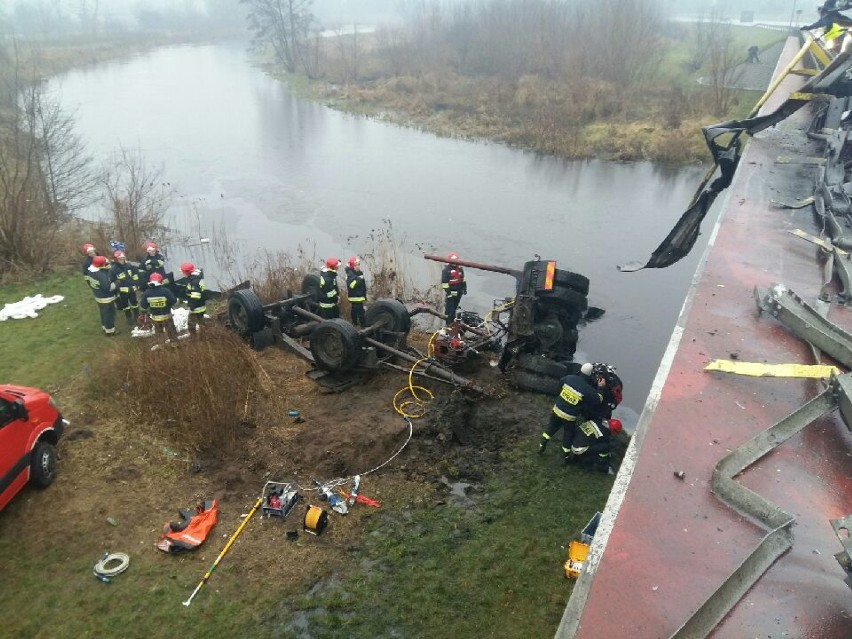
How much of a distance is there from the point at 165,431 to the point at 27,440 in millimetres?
1482

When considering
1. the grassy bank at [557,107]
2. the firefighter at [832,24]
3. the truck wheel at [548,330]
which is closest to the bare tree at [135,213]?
the truck wheel at [548,330]

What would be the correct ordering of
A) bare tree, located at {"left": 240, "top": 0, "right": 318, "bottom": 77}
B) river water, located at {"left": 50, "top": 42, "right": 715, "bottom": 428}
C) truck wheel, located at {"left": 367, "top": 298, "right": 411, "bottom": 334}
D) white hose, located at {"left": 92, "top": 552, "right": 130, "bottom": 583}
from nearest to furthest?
1. white hose, located at {"left": 92, "top": 552, "right": 130, "bottom": 583}
2. truck wheel, located at {"left": 367, "top": 298, "right": 411, "bottom": 334}
3. river water, located at {"left": 50, "top": 42, "right": 715, "bottom": 428}
4. bare tree, located at {"left": 240, "top": 0, "right": 318, "bottom": 77}

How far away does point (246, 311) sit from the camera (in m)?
9.16

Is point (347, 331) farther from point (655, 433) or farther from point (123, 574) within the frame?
point (655, 433)

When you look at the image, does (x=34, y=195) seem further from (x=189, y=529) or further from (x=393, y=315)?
(x=189, y=529)

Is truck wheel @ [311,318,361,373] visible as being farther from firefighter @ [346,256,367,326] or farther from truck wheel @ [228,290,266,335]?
firefighter @ [346,256,367,326]

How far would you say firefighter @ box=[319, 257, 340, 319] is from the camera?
9.54 m

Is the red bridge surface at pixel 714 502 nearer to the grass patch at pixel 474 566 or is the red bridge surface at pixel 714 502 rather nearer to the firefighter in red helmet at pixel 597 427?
the firefighter in red helmet at pixel 597 427

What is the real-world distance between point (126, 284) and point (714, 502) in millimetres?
9597

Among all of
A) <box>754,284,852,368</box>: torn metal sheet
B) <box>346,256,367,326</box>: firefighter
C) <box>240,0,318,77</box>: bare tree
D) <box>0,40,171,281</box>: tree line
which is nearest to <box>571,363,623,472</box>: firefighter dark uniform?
<box>754,284,852,368</box>: torn metal sheet

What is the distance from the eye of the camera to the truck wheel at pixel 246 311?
9.17m

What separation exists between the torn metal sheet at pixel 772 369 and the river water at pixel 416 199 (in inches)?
169

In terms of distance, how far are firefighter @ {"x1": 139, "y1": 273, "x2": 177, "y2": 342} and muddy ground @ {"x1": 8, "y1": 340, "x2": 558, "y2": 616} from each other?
1.79 m

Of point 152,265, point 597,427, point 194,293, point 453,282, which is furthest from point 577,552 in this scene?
point 152,265
